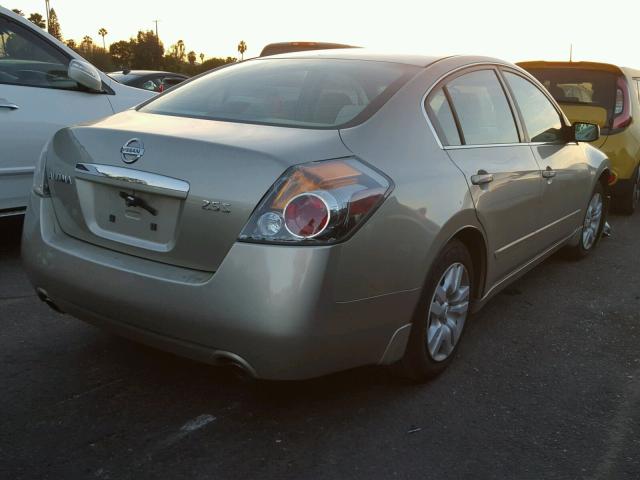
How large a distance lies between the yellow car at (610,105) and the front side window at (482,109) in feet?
12.5

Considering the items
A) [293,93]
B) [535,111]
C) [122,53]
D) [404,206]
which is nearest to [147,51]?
[122,53]

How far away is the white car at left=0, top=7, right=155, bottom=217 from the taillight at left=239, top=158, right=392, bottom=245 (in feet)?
10.0

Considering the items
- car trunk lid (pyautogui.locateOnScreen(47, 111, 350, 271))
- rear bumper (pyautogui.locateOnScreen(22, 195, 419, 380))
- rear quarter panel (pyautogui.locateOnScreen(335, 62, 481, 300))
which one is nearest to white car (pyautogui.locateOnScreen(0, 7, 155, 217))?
car trunk lid (pyautogui.locateOnScreen(47, 111, 350, 271))

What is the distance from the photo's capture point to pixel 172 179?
2584mm

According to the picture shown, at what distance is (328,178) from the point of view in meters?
2.52

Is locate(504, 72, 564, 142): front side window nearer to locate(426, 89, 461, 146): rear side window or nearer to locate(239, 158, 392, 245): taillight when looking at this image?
locate(426, 89, 461, 146): rear side window

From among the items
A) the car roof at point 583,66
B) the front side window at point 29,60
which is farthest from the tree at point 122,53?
the front side window at point 29,60

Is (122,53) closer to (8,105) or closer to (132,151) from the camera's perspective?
(8,105)

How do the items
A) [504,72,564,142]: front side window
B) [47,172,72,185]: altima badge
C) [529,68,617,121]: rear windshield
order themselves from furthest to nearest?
[529,68,617,121]: rear windshield < [504,72,564,142]: front side window < [47,172,72,185]: altima badge

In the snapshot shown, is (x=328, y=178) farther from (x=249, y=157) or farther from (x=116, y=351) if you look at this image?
(x=116, y=351)

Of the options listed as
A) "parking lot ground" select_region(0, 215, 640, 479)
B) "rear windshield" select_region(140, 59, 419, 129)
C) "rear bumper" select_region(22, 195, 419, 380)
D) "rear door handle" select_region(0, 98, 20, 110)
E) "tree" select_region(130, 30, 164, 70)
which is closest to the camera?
"rear bumper" select_region(22, 195, 419, 380)

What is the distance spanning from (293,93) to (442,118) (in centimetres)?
70

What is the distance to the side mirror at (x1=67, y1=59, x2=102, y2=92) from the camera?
195 inches

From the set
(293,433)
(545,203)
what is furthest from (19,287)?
(545,203)
